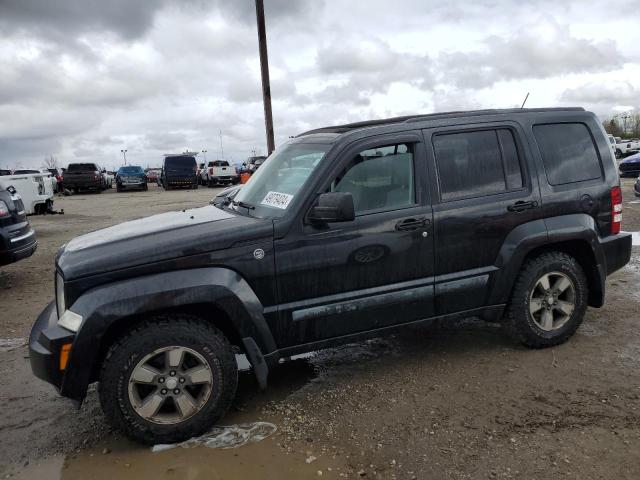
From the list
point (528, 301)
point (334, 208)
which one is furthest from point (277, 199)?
point (528, 301)

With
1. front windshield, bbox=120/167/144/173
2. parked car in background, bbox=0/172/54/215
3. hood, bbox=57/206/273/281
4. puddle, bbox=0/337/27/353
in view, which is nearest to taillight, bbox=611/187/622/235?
hood, bbox=57/206/273/281

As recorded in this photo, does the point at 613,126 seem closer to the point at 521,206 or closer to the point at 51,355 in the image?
the point at 521,206

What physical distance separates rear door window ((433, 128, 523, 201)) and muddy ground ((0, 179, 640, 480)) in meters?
1.33

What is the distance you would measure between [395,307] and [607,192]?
82.8 inches

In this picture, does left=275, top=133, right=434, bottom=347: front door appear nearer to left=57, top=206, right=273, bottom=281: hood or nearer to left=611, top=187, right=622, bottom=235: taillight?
left=57, top=206, right=273, bottom=281: hood

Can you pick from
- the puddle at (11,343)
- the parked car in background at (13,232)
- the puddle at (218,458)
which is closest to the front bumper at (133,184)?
the parked car in background at (13,232)

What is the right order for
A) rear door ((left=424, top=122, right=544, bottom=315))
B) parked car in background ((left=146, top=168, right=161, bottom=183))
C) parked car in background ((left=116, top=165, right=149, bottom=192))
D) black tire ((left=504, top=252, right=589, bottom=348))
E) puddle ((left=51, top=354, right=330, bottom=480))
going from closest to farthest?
1. puddle ((left=51, top=354, right=330, bottom=480))
2. rear door ((left=424, top=122, right=544, bottom=315))
3. black tire ((left=504, top=252, right=589, bottom=348))
4. parked car in background ((left=116, top=165, right=149, bottom=192))
5. parked car in background ((left=146, top=168, right=161, bottom=183))

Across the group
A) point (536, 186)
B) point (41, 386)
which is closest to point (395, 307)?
point (536, 186)

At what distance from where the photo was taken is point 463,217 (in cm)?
375

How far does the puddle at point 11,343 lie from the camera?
4820mm

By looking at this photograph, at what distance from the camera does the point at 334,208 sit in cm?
320

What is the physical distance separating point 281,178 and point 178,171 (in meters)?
26.9

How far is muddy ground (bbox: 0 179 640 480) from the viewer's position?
2822 mm

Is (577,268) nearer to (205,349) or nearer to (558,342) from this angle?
(558,342)
